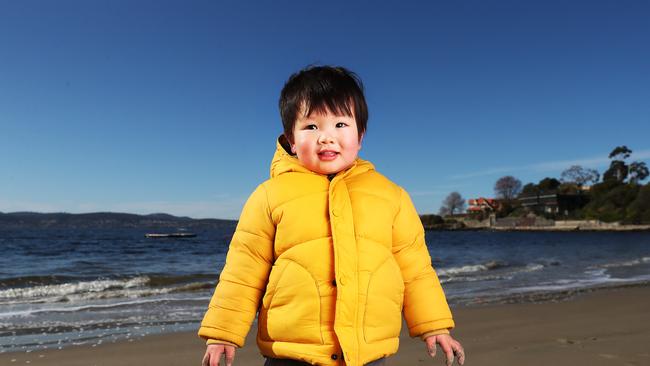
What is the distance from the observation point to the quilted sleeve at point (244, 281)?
6.22 ft

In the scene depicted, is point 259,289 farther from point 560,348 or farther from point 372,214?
point 560,348

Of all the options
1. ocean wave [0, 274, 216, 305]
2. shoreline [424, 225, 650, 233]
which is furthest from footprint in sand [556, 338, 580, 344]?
shoreline [424, 225, 650, 233]

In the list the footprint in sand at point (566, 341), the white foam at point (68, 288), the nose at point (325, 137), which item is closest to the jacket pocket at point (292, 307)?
the nose at point (325, 137)

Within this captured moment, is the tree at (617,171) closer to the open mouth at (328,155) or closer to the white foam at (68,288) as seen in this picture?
the white foam at (68,288)

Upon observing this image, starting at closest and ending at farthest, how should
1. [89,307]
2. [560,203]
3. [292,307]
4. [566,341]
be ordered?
[292,307]
[566,341]
[89,307]
[560,203]

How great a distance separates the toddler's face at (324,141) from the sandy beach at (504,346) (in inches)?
98.7

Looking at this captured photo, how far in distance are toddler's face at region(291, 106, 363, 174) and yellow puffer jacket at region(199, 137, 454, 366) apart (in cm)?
4

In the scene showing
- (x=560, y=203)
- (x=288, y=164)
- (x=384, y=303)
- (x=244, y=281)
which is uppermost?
(x=560, y=203)

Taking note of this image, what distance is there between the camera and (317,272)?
Answer: 6.02 ft

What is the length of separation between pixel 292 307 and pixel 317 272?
0.15 m

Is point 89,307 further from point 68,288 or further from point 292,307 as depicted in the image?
point 292,307

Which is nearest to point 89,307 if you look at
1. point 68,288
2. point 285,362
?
point 68,288

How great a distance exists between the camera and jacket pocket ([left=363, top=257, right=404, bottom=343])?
1.86m

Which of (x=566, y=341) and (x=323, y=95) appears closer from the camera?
(x=323, y=95)
